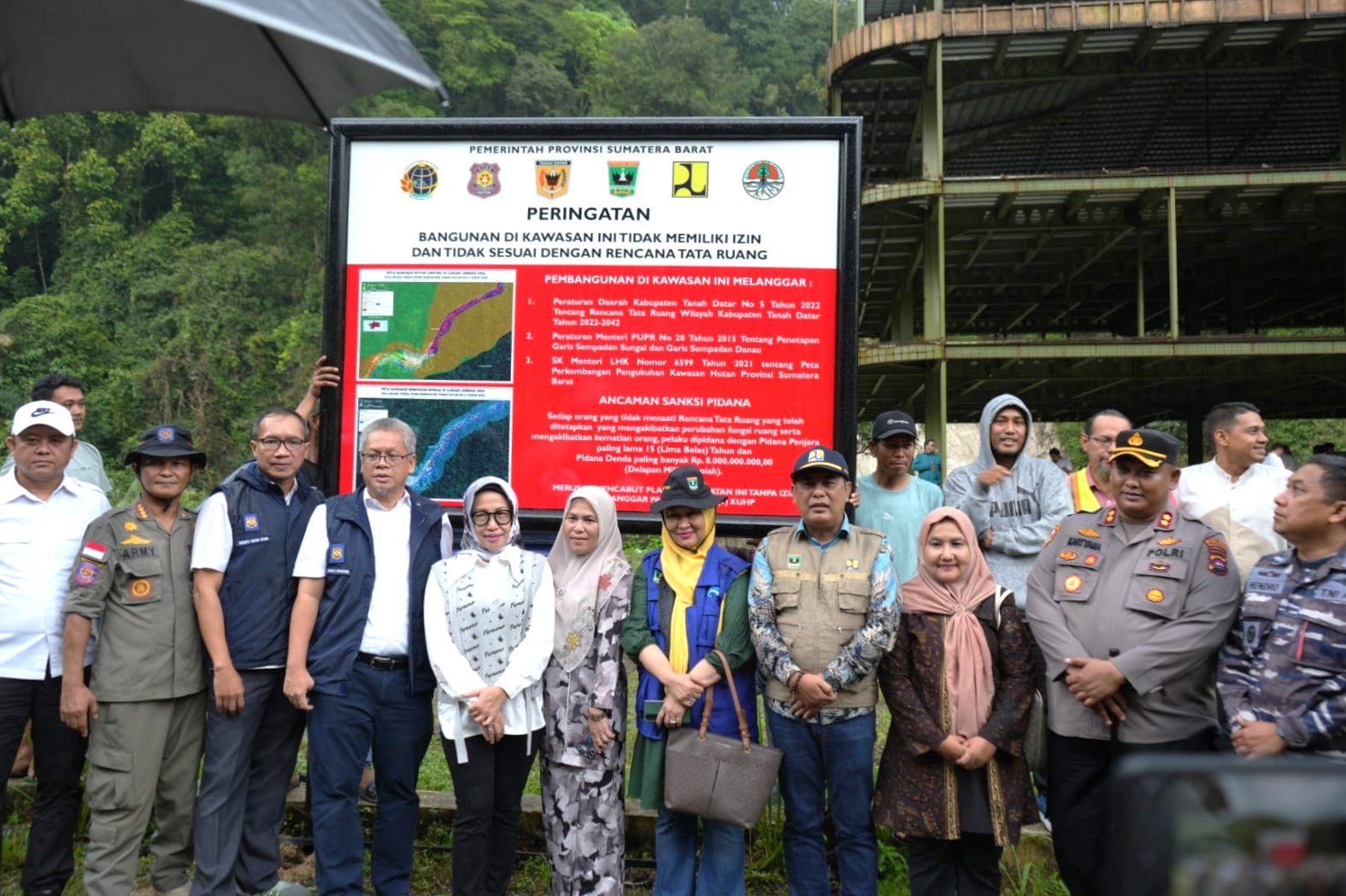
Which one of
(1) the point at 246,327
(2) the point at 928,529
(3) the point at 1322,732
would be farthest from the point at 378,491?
(1) the point at 246,327

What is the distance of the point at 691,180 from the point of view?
4.51 m

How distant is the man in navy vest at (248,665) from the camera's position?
402cm

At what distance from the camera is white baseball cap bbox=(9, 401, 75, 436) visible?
4.10 metres

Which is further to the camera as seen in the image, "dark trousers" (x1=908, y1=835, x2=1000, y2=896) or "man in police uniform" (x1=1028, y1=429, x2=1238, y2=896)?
"dark trousers" (x1=908, y1=835, x2=1000, y2=896)

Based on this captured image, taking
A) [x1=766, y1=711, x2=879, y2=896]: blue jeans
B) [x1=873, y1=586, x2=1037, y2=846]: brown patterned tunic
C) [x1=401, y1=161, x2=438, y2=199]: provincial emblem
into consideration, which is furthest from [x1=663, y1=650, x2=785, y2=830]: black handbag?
[x1=401, y1=161, x2=438, y2=199]: provincial emblem

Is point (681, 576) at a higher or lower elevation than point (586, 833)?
higher

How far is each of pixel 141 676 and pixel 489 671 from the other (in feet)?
4.39

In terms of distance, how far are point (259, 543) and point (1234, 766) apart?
4.00 m

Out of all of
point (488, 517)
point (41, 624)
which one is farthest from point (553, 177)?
point (41, 624)

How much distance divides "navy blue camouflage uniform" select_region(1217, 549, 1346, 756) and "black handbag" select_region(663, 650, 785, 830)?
1574mm

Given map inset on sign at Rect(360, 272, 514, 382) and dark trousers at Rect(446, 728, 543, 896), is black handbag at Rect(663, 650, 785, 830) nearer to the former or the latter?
dark trousers at Rect(446, 728, 543, 896)

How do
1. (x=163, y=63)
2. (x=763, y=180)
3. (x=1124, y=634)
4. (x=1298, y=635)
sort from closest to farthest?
(x=163, y=63), (x=1298, y=635), (x=1124, y=634), (x=763, y=180)

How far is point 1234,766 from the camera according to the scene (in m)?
0.77

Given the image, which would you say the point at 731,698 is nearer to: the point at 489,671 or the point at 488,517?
the point at 489,671
